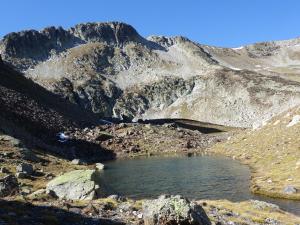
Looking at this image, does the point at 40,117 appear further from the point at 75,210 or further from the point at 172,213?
the point at 172,213

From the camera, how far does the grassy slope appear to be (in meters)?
70.7

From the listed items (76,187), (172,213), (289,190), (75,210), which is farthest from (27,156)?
(172,213)

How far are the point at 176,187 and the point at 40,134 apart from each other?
7329 cm

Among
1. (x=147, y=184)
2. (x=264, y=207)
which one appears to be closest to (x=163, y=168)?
(x=147, y=184)

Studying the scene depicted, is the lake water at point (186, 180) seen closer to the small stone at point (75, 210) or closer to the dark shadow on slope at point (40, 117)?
the small stone at point (75, 210)

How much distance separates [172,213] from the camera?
92.7 ft

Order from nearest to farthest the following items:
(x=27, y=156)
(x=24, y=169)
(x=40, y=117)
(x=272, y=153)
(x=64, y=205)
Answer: (x=64, y=205) → (x=24, y=169) → (x=27, y=156) → (x=272, y=153) → (x=40, y=117)

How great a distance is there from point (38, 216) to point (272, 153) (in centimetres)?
7748

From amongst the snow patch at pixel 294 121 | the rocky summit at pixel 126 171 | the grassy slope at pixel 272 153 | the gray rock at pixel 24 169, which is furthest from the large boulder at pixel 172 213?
the snow patch at pixel 294 121

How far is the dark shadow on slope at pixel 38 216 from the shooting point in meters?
28.4

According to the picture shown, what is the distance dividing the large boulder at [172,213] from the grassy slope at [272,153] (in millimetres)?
35635

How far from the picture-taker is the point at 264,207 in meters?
49.3

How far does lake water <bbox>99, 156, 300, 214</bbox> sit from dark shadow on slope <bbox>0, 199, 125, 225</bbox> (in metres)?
14.6

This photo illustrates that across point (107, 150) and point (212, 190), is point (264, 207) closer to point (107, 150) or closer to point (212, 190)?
point (212, 190)
